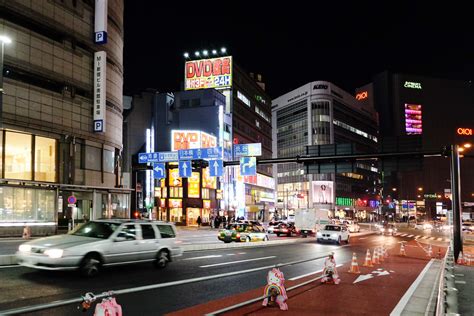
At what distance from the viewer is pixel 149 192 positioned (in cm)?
6862

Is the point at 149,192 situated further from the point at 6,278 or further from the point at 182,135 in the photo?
the point at 6,278

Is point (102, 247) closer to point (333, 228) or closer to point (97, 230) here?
point (97, 230)

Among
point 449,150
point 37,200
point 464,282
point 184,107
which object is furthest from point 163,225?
point 184,107

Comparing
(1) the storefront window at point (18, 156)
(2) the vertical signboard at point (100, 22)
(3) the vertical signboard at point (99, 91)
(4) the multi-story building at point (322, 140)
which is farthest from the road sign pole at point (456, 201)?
(4) the multi-story building at point (322, 140)

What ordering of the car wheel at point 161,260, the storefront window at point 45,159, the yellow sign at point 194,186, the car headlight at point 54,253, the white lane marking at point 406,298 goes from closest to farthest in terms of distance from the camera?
1. the white lane marking at point 406,298
2. the car headlight at point 54,253
3. the car wheel at point 161,260
4. the storefront window at point 45,159
5. the yellow sign at point 194,186

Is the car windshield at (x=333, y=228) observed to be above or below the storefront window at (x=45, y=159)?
below

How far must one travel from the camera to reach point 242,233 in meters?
31.5

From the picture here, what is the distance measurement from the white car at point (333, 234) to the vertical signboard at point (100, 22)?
2481 cm

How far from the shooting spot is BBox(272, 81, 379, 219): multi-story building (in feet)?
427

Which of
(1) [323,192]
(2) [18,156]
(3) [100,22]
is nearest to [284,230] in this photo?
(2) [18,156]

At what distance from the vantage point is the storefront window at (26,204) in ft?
106

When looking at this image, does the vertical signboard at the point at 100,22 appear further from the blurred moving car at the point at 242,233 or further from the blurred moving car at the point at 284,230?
the blurred moving car at the point at 284,230

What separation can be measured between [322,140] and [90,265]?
4758 inches

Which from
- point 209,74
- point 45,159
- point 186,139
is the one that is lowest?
point 45,159
